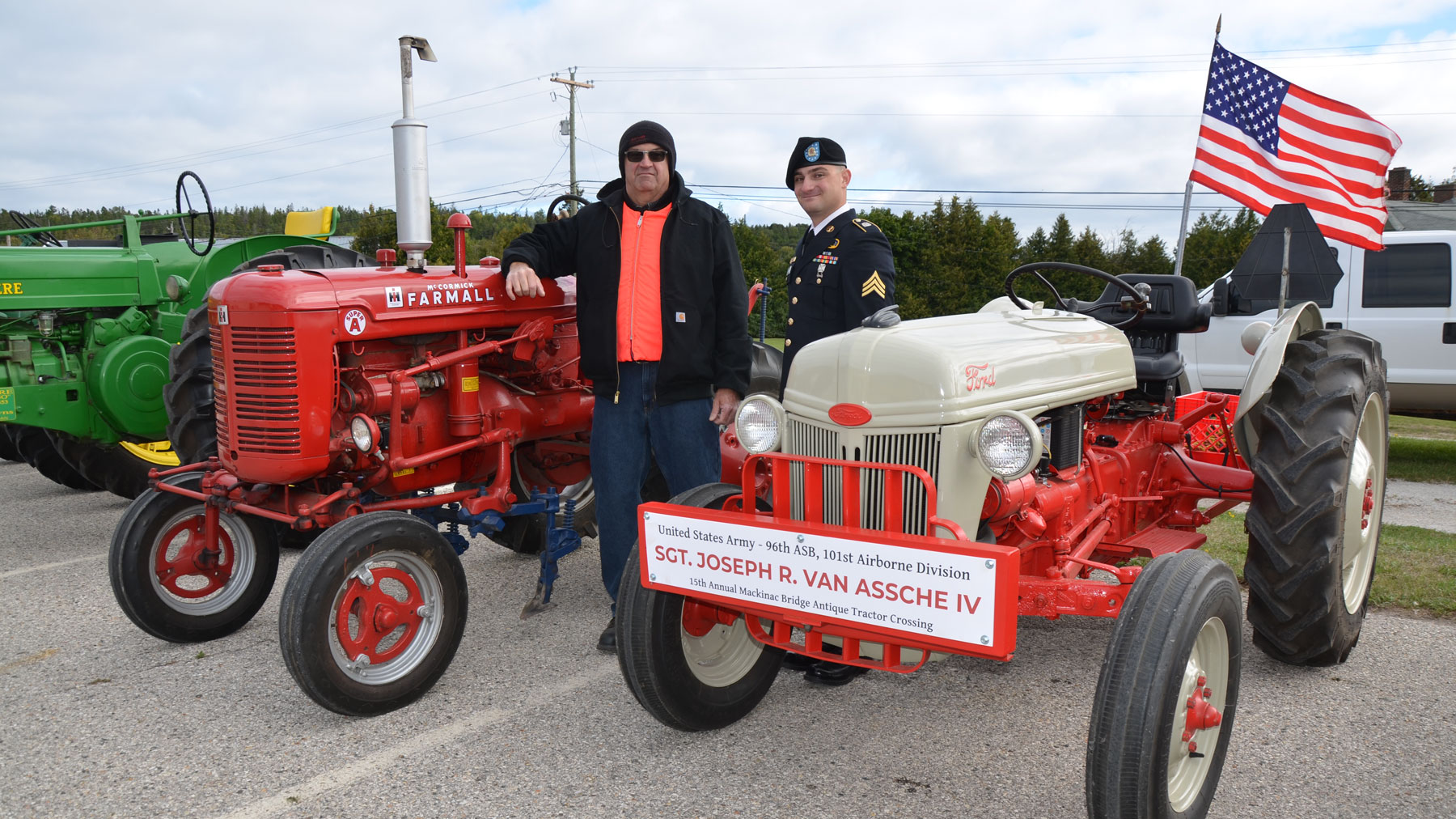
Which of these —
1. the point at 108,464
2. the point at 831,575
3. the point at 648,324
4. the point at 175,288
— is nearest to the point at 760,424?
the point at 831,575

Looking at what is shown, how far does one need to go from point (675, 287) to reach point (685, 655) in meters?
1.38

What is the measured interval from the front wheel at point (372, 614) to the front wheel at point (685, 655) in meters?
0.77

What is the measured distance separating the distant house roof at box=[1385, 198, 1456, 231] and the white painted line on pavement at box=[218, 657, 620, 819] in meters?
11.0

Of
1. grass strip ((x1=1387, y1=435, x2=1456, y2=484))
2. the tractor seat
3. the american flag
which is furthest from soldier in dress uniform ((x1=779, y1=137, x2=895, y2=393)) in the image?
grass strip ((x1=1387, y1=435, x2=1456, y2=484))

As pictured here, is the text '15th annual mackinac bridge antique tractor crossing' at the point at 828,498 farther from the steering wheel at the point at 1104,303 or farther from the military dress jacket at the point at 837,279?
the military dress jacket at the point at 837,279

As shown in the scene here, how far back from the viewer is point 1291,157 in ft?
22.3

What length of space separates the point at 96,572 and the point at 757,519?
4.04 meters

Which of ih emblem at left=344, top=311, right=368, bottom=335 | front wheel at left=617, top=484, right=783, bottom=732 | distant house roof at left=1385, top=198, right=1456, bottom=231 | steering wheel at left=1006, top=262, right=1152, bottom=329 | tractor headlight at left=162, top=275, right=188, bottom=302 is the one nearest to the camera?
front wheel at left=617, top=484, right=783, bottom=732

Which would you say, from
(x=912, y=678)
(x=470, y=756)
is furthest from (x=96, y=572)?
(x=912, y=678)

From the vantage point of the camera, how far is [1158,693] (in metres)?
2.00

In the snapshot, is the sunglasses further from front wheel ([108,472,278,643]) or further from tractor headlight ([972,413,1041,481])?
front wheel ([108,472,278,643])

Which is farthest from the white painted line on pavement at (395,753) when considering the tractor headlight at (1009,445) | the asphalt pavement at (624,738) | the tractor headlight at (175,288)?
the tractor headlight at (175,288)

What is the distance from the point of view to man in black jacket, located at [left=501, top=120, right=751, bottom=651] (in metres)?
3.55

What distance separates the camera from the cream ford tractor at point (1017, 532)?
6.79ft
